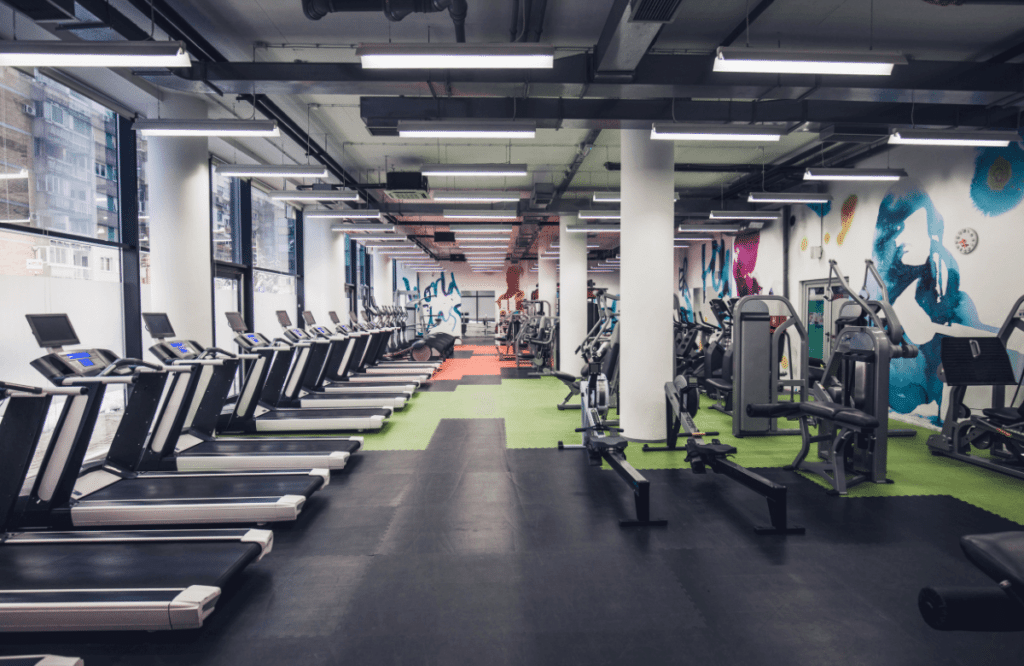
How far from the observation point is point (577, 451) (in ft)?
18.6

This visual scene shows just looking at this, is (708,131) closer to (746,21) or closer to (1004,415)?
(746,21)

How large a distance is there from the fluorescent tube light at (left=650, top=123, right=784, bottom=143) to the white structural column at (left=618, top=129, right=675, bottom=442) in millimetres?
554

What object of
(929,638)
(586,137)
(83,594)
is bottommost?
(929,638)

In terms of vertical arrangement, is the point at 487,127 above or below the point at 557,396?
above

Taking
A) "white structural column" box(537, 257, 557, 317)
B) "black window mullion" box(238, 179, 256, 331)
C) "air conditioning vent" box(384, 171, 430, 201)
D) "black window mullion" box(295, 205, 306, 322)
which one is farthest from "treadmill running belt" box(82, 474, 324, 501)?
"white structural column" box(537, 257, 557, 317)

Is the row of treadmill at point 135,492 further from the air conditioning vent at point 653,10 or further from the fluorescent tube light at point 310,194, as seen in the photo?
the air conditioning vent at point 653,10

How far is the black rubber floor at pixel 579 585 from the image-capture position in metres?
2.36

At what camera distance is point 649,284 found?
594cm

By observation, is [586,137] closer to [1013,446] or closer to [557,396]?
[557,396]

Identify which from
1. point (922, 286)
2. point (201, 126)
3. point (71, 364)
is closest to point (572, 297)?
point (922, 286)

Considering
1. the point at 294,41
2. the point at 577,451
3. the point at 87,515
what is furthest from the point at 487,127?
the point at 87,515

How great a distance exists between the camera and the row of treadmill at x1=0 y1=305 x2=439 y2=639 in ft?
7.88

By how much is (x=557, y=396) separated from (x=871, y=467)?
16.5 ft

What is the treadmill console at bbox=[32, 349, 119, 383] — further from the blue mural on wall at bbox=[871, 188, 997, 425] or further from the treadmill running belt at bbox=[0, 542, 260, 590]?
the blue mural on wall at bbox=[871, 188, 997, 425]
